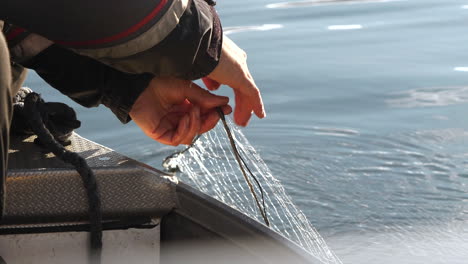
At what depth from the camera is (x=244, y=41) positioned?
6465mm

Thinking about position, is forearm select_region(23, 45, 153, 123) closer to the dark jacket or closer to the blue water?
the dark jacket

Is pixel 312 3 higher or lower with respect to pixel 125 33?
lower

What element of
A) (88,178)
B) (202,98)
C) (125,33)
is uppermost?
(125,33)

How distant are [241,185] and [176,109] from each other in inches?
73.6

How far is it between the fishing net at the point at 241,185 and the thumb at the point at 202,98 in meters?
1.06

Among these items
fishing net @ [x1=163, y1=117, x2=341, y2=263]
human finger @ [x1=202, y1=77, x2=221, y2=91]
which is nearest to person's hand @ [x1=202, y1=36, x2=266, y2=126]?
human finger @ [x1=202, y1=77, x2=221, y2=91]

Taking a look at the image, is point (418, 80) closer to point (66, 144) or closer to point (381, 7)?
point (381, 7)

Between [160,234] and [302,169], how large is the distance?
6.62 feet

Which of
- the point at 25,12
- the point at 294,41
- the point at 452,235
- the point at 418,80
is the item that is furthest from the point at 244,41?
the point at 25,12

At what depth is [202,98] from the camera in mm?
2121

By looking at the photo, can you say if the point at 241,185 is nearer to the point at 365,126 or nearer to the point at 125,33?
the point at 365,126

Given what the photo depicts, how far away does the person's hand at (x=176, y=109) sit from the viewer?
211 centimetres

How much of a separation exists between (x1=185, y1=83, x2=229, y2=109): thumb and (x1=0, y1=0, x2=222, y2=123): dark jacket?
0.12 meters

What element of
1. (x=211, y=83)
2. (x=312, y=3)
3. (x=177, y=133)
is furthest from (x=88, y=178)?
(x=312, y=3)
